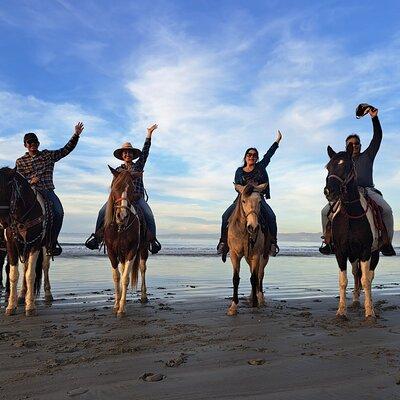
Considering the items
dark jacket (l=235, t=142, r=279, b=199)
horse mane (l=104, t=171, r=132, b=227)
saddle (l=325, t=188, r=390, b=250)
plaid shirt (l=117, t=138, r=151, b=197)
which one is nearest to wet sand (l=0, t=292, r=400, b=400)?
saddle (l=325, t=188, r=390, b=250)

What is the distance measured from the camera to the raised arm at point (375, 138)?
8.04m

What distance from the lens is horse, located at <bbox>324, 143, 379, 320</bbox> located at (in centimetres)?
709

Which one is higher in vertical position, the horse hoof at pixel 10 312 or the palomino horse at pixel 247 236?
the palomino horse at pixel 247 236

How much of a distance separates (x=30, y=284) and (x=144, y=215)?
104 inches

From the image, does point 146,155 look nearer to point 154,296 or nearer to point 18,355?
point 154,296

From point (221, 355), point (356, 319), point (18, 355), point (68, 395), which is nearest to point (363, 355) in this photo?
point (221, 355)

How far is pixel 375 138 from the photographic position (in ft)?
26.6

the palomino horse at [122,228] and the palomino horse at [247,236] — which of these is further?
the palomino horse at [247,236]

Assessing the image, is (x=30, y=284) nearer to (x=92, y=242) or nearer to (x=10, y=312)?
(x=10, y=312)

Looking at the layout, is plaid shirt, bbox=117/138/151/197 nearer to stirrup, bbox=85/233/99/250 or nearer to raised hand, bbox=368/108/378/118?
stirrup, bbox=85/233/99/250

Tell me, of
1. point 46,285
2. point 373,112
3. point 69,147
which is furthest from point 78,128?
point 373,112

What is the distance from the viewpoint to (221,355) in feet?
15.4

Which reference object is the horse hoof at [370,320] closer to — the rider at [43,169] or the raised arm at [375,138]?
the raised arm at [375,138]

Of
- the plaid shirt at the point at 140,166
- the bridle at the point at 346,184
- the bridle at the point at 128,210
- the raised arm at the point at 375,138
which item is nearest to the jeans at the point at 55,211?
the plaid shirt at the point at 140,166
